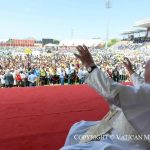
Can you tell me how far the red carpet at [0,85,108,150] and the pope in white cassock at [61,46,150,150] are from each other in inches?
50.4

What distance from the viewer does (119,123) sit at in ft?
7.03

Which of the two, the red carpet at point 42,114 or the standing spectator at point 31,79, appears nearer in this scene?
Result: the red carpet at point 42,114

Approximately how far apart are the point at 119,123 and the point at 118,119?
0.03 metres

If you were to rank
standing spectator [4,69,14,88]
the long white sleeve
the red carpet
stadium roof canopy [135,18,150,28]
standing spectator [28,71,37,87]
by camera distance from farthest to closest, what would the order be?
stadium roof canopy [135,18,150,28] → standing spectator [28,71,37,87] → standing spectator [4,69,14,88] → the red carpet → the long white sleeve

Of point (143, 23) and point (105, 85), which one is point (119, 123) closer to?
point (105, 85)

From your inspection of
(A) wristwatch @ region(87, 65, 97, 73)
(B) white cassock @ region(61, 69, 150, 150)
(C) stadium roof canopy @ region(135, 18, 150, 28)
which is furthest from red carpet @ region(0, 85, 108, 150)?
(C) stadium roof canopy @ region(135, 18, 150, 28)

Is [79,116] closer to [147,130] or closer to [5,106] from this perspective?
→ [5,106]

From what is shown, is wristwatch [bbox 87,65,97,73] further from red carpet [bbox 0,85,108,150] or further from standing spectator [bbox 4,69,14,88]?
standing spectator [bbox 4,69,14,88]

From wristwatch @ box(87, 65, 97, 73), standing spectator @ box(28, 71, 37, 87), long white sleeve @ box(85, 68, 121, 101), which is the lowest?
standing spectator @ box(28, 71, 37, 87)

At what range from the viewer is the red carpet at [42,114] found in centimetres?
356

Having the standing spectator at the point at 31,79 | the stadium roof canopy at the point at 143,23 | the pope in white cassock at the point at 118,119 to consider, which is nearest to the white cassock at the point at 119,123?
the pope in white cassock at the point at 118,119

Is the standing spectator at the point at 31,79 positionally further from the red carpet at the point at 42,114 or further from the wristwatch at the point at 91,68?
the wristwatch at the point at 91,68

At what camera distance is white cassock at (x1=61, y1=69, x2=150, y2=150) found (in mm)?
1829

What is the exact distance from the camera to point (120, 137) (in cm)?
208
